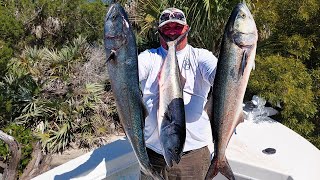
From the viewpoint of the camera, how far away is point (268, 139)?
14.6ft

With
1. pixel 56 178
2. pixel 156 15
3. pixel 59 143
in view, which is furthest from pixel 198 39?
pixel 56 178

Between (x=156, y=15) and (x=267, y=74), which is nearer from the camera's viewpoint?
(x=267, y=74)

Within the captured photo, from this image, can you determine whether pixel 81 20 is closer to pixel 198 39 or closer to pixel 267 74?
pixel 198 39

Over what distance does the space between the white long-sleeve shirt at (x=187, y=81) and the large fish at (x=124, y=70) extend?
1.58 feet

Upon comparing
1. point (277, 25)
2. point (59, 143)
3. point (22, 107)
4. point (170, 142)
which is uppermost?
point (170, 142)

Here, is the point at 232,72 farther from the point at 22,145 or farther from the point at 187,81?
the point at 22,145

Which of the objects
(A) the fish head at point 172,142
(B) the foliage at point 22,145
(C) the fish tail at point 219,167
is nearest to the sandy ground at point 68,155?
(B) the foliage at point 22,145

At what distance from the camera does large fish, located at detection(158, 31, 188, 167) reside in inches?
93.1

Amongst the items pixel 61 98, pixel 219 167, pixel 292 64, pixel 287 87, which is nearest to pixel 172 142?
pixel 219 167

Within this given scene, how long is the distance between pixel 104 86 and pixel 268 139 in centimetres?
608

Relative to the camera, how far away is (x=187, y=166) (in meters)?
3.12

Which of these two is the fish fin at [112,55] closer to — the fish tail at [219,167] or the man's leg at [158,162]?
the fish tail at [219,167]

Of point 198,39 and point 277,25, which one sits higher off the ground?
point 277,25

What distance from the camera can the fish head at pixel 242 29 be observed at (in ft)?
7.36
